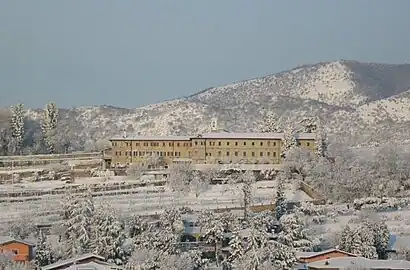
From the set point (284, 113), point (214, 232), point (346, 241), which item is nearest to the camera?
point (346, 241)

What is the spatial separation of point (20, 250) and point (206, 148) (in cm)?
2900

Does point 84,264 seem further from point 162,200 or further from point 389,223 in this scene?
point 389,223

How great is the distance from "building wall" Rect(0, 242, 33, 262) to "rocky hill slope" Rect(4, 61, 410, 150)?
4725cm

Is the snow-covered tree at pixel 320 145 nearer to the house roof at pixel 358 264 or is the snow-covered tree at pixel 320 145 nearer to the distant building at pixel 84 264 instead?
the house roof at pixel 358 264

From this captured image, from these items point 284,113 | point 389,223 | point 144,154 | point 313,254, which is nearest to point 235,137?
point 144,154

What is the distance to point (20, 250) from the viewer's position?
1163 inches

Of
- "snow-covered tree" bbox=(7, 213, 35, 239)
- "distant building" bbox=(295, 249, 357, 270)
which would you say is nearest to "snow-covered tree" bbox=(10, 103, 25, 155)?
"snow-covered tree" bbox=(7, 213, 35, 239)

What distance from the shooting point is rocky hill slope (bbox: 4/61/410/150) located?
327 feet

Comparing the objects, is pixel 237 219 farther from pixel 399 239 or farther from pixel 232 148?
pixel 232 148

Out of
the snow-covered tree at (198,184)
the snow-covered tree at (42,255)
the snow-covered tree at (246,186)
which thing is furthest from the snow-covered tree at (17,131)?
the snow-covered tree at (42,255)

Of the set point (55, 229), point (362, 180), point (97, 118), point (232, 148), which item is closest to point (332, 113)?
point (97, 118)

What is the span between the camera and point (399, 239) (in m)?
33.7

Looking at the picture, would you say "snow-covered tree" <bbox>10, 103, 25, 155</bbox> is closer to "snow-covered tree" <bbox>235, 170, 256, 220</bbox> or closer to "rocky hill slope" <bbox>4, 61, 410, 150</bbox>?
"rocky hill slope" <bbox>4, 61, 410, 150</bbox>

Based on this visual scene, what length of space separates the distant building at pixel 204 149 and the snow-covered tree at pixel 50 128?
9957mm
